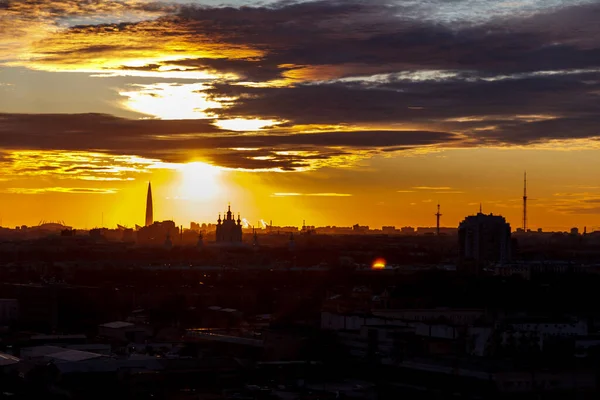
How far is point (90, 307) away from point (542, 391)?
2765 cm

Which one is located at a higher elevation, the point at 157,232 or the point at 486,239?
the point at 157,232

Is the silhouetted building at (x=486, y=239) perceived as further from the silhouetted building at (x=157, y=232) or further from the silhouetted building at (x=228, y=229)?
the silhouetted building at (x=157, y=232)

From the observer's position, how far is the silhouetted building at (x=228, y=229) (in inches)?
5374

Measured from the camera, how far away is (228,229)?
449ft

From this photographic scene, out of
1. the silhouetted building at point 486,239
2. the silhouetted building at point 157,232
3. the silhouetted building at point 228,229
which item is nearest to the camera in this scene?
the silhouetted building at point 486,239

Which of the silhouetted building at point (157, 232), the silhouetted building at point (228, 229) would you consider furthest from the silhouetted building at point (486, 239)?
the silhouetted building at point (157, 232)

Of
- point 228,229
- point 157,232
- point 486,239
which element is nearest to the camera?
point 486,239

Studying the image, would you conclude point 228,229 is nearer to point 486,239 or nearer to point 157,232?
point 157,232

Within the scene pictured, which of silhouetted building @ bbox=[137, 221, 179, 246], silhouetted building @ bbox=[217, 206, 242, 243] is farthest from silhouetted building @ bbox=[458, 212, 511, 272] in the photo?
silhouetted building @ bbox=[137, 221, 179, 246]

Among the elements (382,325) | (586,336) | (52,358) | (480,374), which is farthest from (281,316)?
(480,374)

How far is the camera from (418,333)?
129ft

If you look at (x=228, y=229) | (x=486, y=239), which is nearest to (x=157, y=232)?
(x=228, y=229)

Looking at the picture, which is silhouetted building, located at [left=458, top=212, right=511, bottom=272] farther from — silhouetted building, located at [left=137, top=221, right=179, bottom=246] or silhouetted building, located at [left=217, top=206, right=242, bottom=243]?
silhouetted building, located at [left=137, top=221, right=179, bottom=246]

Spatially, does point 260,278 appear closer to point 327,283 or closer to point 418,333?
point 327,283
